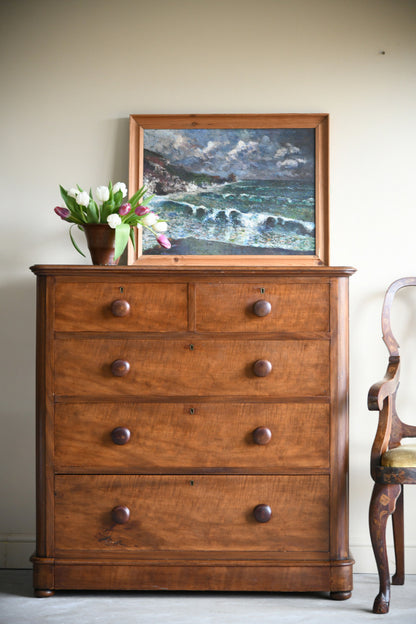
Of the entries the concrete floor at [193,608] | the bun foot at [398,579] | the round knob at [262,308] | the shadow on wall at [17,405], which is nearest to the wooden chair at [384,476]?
the concrete floor at [193,608]

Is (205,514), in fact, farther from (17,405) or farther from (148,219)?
(148,219)

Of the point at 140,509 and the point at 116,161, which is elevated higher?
the point at 116,161

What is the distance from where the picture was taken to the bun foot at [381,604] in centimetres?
247

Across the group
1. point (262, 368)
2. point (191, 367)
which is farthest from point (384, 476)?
point (191, 367)

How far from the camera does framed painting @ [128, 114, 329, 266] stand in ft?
10.1

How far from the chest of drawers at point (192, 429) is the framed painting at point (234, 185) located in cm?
55

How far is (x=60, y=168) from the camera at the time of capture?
10.3 ft

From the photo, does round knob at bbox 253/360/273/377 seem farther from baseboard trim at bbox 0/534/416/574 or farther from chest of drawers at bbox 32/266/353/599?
baseboard trim at bbox 0/534/416/574

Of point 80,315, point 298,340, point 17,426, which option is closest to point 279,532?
point 298,340

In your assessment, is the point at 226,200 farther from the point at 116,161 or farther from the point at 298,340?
the point at 298,340

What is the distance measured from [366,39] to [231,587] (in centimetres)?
263

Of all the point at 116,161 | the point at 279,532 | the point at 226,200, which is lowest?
the point at 279,532

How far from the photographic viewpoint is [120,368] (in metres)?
2.54

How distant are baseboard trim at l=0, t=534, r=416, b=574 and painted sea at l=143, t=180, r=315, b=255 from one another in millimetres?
1482
